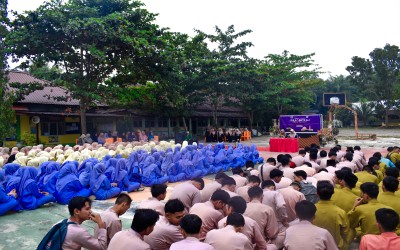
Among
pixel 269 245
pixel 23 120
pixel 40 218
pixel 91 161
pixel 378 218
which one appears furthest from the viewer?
pixel 23 120

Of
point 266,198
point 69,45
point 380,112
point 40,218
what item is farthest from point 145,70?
point 380,112

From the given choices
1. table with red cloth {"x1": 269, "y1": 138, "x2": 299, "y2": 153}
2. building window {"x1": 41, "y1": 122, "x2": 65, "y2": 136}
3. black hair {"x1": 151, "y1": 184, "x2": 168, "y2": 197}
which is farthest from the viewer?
building window {"x1": 41, "y1": 122, "x2": 65, "y2": 136}

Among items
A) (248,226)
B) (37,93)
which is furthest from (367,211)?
(37,93)

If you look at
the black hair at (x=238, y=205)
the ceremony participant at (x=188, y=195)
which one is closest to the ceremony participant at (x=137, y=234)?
the black hair at (x=238, y=205)

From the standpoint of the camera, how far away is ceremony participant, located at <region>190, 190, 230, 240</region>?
432 cm

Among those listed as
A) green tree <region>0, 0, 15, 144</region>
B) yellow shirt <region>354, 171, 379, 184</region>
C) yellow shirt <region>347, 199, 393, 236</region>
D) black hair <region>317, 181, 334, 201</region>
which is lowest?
yellow shirt <region>347, 199, 393, 236</region>

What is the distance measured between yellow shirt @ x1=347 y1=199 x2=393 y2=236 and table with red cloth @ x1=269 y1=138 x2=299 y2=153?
1446 centimetres

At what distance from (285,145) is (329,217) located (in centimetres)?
1507

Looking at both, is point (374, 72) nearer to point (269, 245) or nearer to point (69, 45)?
point (69, 45)

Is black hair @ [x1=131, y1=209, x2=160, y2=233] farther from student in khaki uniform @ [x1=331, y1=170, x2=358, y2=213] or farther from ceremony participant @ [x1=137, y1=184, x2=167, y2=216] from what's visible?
student in khaki uniform @ [x1=331, y1=170, x2=358, y2=213]

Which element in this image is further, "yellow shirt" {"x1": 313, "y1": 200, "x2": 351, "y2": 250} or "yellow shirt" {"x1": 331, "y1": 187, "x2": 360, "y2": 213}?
"yellow shirt" {"x1": 331, "y1": 187, "x2": 360, "y2": 213}

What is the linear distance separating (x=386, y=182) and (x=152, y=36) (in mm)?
15255

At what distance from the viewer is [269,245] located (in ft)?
14.2

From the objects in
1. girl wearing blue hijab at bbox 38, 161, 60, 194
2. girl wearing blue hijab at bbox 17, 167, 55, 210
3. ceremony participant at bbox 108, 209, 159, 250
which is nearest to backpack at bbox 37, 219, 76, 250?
ceremony participant at bbox 108, 209, 159, 250
